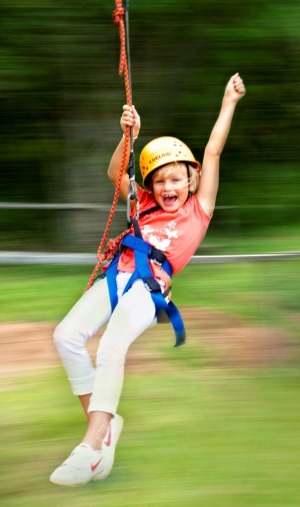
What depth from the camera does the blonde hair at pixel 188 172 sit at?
13.2 feet

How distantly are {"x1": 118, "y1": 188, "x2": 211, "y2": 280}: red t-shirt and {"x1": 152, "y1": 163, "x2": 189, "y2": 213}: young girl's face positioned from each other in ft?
0.11

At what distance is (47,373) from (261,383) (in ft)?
3.88

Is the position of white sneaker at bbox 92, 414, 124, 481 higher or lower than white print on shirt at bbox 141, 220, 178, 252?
lower

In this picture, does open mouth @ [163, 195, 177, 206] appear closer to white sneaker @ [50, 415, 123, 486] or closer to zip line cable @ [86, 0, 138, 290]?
zip line cable @ [86, 0, 138, 290]

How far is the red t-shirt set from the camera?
3920 mm

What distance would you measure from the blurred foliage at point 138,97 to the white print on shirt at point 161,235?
3978 mm

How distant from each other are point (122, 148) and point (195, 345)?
156cm

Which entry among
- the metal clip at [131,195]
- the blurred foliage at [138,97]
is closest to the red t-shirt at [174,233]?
the metal clip at [131,195]

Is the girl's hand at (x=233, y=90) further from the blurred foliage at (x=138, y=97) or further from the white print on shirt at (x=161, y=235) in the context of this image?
the blurred foliage at (x=138, y=97)

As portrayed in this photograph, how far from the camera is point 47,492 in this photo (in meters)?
3.51

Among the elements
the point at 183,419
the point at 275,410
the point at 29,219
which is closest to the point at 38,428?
the point at 183,419

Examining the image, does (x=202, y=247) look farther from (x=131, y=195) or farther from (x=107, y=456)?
(x=107, y=456)

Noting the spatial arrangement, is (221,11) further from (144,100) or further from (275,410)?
(275,410)

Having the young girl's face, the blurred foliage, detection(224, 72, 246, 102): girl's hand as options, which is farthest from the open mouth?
the blurred foliage
